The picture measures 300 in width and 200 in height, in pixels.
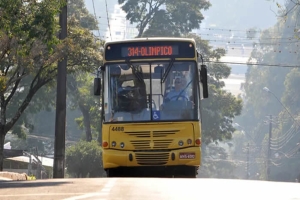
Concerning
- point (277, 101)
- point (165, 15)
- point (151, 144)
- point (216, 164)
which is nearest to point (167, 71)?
point (151, 144)

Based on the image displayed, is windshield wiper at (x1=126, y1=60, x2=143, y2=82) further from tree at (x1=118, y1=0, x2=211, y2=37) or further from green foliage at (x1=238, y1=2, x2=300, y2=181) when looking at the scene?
green foliage at (x1=238, y1=2, x2=300, y2=181)

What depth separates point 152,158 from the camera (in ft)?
70.7

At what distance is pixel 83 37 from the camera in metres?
33.3

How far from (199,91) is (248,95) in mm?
113036

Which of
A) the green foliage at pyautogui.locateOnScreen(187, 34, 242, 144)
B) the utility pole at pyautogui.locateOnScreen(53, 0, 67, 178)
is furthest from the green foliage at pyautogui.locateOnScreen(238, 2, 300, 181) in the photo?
the utility pole at pyautogui.locateOnScreen(53, 0, 67, 178)

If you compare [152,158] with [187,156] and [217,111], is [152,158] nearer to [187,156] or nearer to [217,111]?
[187,156]

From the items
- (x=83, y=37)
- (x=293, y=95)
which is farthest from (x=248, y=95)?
(x=83, y=37)

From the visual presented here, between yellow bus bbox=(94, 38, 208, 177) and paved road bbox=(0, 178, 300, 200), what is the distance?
396 cm

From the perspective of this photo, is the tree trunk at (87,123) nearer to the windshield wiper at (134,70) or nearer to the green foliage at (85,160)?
the green foliage at (85,160)

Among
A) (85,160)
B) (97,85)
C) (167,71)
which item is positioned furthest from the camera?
(85,160)

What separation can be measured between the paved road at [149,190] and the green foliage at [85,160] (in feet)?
120

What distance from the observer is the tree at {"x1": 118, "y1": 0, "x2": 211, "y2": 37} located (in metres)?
66.3

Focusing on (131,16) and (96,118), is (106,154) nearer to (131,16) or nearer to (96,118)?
(96,118)

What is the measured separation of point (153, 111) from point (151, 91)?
0.49 meters
